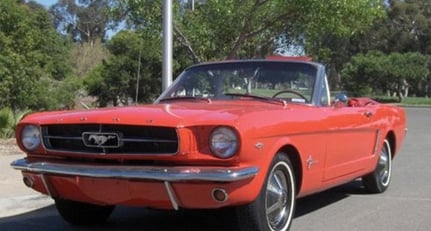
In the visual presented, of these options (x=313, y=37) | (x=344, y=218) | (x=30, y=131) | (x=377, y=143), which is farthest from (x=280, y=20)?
(x=30, y=131)

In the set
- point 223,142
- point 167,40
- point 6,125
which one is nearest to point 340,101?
point 223,142

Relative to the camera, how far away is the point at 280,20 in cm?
1534

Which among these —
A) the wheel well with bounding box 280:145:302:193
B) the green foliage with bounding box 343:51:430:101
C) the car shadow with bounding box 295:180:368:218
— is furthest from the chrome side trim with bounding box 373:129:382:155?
the green foliage with bounding box 343:51:430:101

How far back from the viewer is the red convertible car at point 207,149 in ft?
17.9

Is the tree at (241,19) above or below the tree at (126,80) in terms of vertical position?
above

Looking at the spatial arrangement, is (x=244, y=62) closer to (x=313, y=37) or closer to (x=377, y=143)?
(x=377, y=143)

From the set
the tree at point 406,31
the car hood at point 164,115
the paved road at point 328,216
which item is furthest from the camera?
the tree at point 406,31

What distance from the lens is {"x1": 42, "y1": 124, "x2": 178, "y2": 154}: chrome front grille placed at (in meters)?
5.59

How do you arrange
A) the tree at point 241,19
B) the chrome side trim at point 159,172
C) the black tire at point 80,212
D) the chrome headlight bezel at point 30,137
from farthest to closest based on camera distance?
the tree at point 241,19
the black tire at point 80,212
the chrome headlight bezel at point 30,137
the chrome side trim at point 159,172

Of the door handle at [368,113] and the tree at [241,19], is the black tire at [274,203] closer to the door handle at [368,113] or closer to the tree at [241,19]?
the door handle at [368,113]

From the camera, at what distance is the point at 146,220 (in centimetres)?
727

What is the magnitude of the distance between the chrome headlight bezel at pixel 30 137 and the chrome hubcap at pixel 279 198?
78.0 inches

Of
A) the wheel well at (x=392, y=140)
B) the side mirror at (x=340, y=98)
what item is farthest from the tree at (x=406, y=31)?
the side mirror at (x=340, y=98)

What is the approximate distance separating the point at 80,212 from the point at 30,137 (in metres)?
1.04
